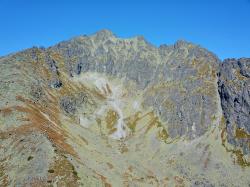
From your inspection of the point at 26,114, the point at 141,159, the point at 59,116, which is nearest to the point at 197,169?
the point at 141,159

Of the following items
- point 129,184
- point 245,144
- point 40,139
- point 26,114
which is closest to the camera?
point 40,139

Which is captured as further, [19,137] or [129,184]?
[129,184]

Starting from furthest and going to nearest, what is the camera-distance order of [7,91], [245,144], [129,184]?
[245,144]
[7,91]
[129,184]

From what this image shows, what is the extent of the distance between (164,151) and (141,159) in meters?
15.9

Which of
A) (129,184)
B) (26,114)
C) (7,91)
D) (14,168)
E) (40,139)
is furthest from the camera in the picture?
(7,91)

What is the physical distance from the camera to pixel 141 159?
177375 mm

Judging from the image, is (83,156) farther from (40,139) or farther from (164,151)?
(164,151)

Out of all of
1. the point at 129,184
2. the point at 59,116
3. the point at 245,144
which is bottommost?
the point at 129,184

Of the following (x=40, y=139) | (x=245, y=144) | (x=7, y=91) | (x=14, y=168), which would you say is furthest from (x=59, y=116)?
(x=245, y=144)

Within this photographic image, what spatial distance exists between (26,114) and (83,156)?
91.5 ft

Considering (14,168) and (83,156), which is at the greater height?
(83,156)

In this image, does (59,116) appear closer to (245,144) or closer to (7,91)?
(7,91)

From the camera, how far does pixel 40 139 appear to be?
11731 cm

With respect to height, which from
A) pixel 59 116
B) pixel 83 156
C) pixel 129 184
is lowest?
pixel 129 184
